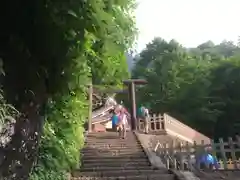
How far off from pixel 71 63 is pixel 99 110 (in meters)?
16.8

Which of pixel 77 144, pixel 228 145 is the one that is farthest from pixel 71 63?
pixel 228 145

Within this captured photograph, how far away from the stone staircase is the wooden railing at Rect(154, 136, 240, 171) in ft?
3.08

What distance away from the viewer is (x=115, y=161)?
11.3 metres

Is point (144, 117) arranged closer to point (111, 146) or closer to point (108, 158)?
point (111, 146)

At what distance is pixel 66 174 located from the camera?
895 centimetres

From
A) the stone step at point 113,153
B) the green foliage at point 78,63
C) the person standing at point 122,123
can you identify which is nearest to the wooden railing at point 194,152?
the stone step at point 113,153

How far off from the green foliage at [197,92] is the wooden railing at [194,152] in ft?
52.0

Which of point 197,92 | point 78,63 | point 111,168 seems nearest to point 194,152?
point 111,168

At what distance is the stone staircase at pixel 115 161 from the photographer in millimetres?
9719

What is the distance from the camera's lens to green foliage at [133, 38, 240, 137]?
28609 millimetres

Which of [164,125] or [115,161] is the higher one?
[164,125]

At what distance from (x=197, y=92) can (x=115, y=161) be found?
61.9 feet

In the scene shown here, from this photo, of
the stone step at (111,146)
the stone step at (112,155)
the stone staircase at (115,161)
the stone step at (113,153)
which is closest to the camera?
the stone staircase at (115,161)

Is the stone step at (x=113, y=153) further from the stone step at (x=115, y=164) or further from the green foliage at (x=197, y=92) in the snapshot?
the green foliage at (x=197, y=92)
